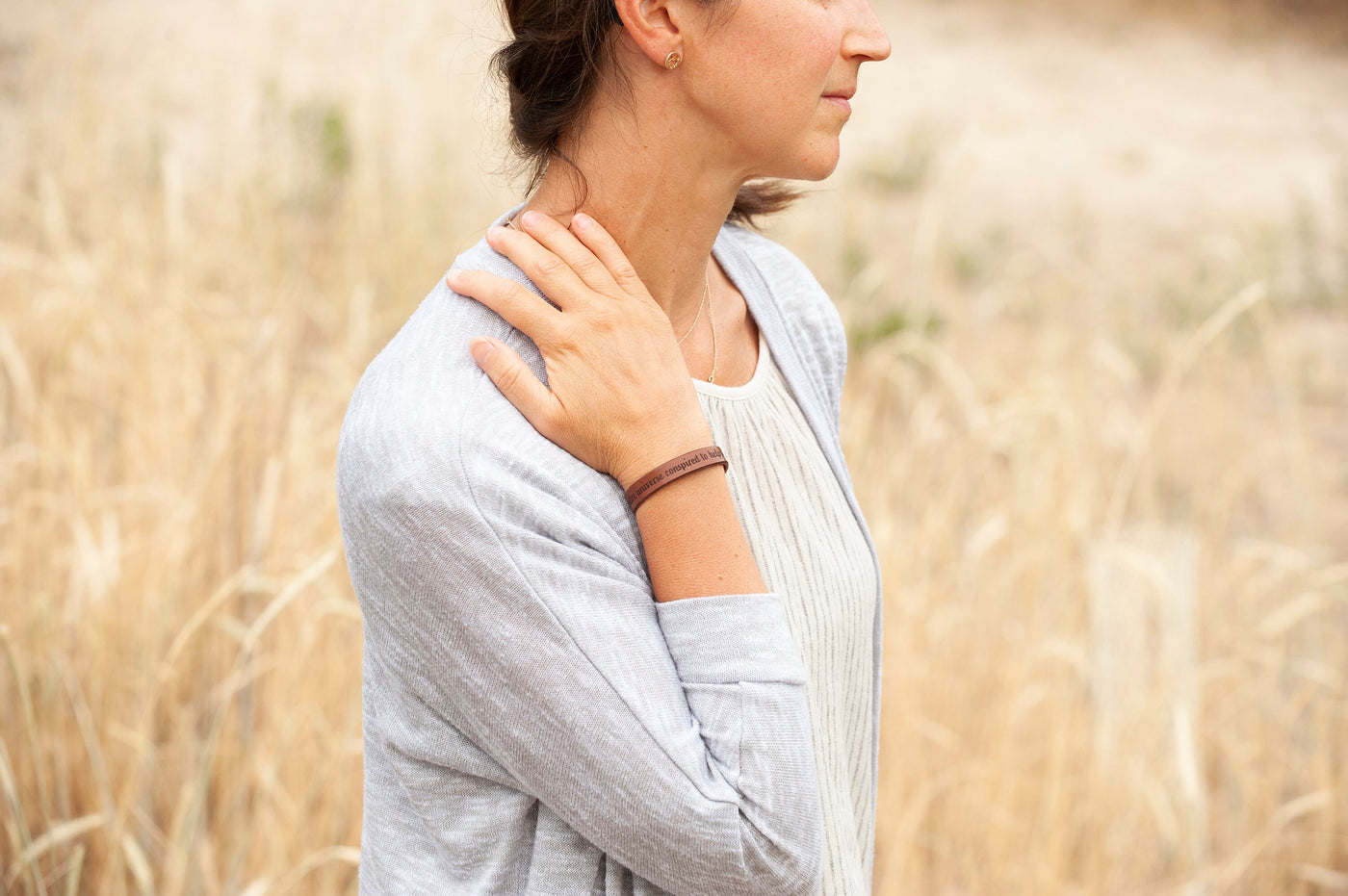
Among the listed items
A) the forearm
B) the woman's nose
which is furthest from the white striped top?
the woman's nose

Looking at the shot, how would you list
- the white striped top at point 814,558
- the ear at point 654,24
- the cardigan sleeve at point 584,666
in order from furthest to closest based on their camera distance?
the white striped top at point 814,558
the ear at point 654,24
the cardigan sleeve at point 584,666

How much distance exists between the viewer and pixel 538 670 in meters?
0.89

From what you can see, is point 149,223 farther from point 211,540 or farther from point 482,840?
point 482,840

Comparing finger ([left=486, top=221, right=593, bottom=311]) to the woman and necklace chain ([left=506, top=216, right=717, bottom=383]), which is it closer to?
the woman

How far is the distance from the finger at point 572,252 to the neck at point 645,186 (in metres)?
0.06

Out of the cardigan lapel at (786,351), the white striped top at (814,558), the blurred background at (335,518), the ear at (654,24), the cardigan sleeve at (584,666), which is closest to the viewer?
the cardigan sleeve at (584,666)

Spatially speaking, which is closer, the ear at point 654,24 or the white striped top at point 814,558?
the ear at point 654,24

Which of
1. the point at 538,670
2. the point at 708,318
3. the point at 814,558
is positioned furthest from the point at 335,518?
the point at 538,670

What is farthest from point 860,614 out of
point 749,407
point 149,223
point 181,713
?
point 149,223

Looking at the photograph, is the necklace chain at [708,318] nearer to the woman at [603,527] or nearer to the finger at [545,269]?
the woman at [603,527]

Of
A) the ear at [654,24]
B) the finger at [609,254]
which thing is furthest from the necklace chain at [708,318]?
the ear at [654,24]

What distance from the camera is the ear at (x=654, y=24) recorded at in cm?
100

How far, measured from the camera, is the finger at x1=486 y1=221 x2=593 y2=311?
3.31 ft

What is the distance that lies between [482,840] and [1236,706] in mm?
2357
